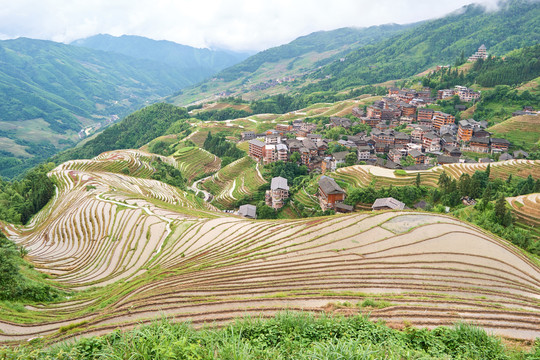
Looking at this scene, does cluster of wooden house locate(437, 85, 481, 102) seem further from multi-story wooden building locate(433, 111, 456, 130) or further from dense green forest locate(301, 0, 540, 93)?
dense green forest locate(301, 0, 540, 93)

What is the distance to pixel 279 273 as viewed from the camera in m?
15.2

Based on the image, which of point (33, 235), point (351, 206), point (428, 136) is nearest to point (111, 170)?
point (33, 235)

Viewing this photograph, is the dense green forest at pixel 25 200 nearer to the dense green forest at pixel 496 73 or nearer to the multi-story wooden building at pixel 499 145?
the multi-story wooden building at pixel 499 145

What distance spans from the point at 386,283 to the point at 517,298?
236 inches

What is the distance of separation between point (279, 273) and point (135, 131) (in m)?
108

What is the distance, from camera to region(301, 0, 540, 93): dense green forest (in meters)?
128

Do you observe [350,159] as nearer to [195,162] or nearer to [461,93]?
[195,162]

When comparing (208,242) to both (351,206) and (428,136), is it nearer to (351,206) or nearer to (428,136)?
(351,206)

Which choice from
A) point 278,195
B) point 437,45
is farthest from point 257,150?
point 437,45

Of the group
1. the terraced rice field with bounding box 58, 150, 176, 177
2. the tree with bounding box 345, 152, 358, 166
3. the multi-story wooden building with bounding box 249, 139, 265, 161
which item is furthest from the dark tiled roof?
the terraced rice field with bounding box 58, 150, 176, 177

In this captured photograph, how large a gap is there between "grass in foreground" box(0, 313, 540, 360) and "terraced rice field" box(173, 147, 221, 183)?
60570 mm

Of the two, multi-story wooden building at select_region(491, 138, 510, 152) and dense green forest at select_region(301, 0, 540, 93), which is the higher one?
dense green forest at select_region(301, 0, 540, 93)

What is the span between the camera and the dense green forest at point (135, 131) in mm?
95375

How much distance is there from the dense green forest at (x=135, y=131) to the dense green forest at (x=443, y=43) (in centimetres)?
6710
